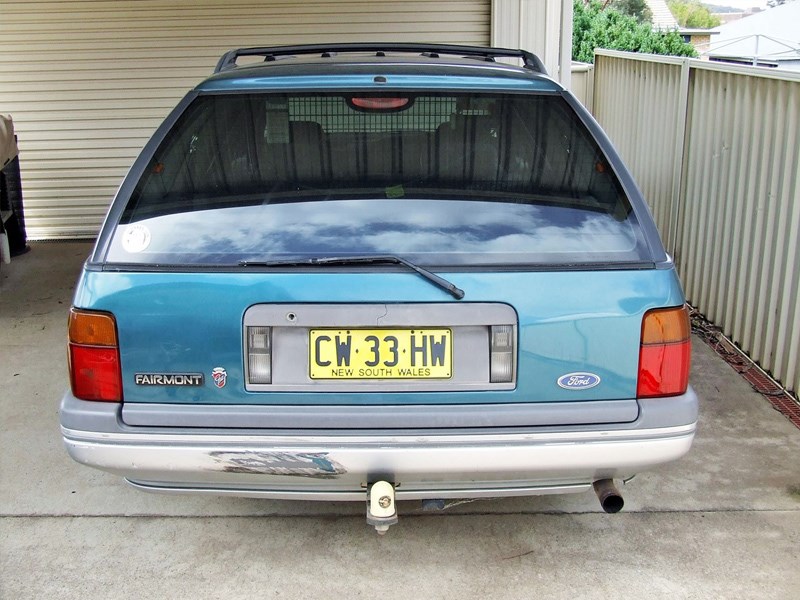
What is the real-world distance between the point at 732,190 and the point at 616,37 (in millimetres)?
13618

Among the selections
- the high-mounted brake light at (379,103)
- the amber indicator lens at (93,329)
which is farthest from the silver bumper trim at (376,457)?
the high-mounted brake light at (379,103)

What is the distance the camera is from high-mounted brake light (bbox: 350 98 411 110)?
2840 millimetres

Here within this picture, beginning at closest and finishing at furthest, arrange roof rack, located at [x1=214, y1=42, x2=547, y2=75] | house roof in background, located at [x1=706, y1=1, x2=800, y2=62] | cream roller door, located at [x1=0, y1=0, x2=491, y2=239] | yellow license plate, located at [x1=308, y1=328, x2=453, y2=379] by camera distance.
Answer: yellow license plate, located at [x1=308, y1=328, x2=453, y2=379], roof rack, located at [x1=214, y1=42, x2=547, y2=75], cream roller door, located at [x1=0, y1=0, x2=491, y2=239], house roof in background, located at [x1=706, y1=1, x2=800, y2=62]

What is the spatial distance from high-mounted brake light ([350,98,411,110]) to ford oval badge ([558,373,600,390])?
3.62ft

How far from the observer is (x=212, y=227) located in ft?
8.14

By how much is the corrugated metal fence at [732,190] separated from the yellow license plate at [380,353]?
105 inches

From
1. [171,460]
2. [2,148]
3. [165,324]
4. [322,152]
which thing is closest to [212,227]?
[165,324]

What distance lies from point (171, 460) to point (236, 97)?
1278 millimetres

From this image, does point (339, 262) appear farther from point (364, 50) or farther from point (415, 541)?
point (364, 50)

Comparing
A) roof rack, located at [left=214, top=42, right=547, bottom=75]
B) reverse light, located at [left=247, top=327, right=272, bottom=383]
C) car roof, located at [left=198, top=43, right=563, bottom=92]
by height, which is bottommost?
reverse light, located at [left=247, top=327, right=272, bottom=383]

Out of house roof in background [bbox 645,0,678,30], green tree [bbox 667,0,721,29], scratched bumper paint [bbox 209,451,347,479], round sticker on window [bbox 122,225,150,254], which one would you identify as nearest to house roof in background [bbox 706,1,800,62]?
round sticker on window [bbox 122,225,150,254]

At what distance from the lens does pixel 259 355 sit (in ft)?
7.68

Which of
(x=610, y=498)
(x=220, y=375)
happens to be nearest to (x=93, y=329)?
(x=220, y=375)

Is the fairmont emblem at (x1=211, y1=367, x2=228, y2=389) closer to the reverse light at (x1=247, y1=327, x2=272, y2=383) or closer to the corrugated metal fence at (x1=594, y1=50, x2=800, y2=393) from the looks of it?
the reverse light at (x1=247, y1=327, x2=272, y2=383)
